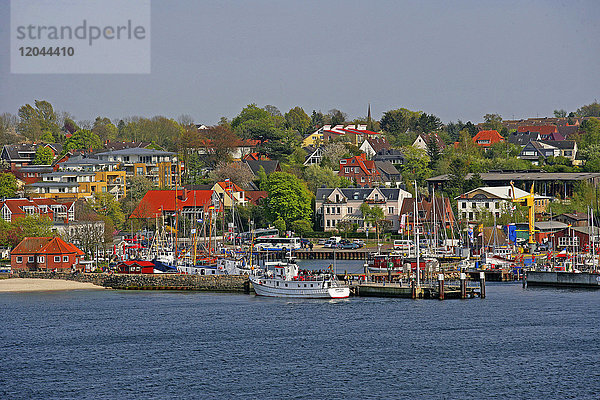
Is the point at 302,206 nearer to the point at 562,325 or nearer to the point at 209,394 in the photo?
the point at 562,325

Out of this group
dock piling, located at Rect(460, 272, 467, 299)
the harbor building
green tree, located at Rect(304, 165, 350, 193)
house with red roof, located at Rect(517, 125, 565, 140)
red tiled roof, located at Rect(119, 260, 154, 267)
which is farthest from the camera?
house with red roof, located at Rect(517, 125, 565, 140)

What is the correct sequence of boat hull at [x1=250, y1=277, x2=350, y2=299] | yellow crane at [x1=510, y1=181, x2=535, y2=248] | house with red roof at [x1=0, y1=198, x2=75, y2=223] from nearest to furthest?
Result: boat hull at [x1=250, y1=277, x2=350, y2=299]
yellow crane at [x1=510, y1=181, x2=535, y2=248]
house with red roof at [x1=0, y1=198, x2=75, y2=223]

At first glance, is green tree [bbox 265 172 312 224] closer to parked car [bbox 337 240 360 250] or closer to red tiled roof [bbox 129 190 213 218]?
red tiled roof [bbox 129 190 213 218]

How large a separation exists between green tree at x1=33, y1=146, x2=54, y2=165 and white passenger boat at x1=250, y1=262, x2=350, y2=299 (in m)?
70.7

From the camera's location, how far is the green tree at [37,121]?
158375 millimetres

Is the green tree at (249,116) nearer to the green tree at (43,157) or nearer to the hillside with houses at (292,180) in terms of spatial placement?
the hillside with houses at (292,180)

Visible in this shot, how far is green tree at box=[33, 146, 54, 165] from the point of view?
119 meters

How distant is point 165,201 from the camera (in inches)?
3600

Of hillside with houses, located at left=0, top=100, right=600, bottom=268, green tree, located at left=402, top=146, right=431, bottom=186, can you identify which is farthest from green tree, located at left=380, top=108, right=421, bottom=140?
green tree, located at left=402, top=146, right=431, bottom=186

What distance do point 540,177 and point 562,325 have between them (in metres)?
58.2

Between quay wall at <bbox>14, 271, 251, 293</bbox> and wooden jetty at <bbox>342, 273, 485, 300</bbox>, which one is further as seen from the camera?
quay wall at <bbox>14, 271, 251, 293</bbox>

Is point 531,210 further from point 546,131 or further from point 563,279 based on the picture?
point 546,131

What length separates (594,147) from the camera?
117 meters

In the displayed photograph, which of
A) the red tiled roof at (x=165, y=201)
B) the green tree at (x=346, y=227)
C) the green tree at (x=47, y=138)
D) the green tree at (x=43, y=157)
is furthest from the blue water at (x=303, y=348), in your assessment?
the green tree at (x=47, y=138)
